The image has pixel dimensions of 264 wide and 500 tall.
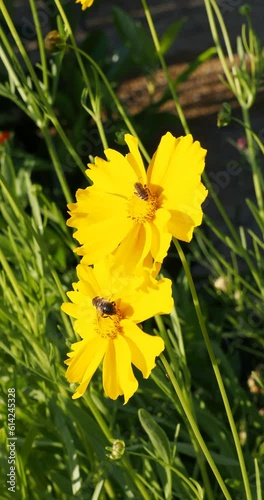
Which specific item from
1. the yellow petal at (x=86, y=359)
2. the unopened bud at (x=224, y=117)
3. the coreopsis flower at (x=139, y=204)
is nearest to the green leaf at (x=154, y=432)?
the yellow petal at (x=86, y=359)

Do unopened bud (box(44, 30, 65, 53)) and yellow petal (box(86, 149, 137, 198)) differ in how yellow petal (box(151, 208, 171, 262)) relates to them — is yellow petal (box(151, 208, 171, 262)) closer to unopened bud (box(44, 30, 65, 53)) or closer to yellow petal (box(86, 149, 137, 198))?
yellow petal (box(86, 149, 137, 198))

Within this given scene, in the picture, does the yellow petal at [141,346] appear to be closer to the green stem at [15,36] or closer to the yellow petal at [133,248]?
the yellow petal at [133,248]

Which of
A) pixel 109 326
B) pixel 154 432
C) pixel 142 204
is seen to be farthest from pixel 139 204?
pixel 154 432

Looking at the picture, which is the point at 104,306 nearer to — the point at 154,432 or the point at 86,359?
the point at 86,359

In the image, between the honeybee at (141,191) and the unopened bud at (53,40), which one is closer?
the honeybee at (141,191)

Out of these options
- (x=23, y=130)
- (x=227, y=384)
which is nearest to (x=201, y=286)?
(x=227, y=384)

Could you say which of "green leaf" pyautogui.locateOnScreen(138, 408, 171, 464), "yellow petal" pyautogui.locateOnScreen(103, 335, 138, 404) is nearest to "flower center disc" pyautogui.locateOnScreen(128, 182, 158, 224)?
"yellow petal" pyautogui.locateOnScreen(103, 335, 138, 404)
